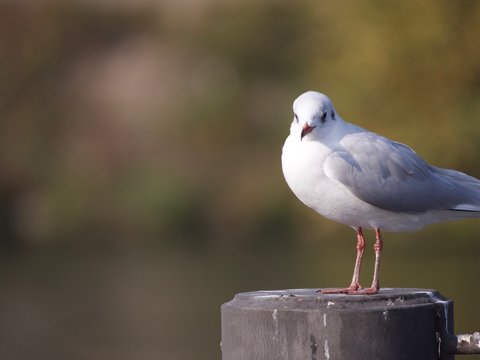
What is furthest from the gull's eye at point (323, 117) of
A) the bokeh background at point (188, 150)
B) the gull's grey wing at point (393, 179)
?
the bokeh background at point (188, 150)

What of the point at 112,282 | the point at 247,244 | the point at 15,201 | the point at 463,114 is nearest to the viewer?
the point at 112,282

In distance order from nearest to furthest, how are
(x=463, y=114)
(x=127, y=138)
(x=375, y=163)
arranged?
1. (x=375, y=163)
2. (x=463, y=114)
3. (x=127, y=138)

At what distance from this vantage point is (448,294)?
12.2m

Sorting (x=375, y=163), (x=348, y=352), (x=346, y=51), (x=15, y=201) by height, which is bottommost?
(x=348, y=352)

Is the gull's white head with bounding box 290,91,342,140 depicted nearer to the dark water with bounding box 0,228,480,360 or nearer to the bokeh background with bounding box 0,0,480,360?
the dark water with bounding box 0,228,480,360

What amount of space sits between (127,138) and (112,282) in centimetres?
748

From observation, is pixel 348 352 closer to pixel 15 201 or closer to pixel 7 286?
pixel 7 286

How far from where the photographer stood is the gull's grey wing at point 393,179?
4.74 metres

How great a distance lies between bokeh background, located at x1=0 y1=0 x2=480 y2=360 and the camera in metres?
14.3

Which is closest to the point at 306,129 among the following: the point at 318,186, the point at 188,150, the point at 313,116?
the point at 313,116

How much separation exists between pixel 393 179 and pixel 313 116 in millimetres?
486

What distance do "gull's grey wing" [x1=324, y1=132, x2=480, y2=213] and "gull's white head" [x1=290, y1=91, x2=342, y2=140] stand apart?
103mm

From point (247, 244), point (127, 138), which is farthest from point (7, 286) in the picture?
point (127, 138)

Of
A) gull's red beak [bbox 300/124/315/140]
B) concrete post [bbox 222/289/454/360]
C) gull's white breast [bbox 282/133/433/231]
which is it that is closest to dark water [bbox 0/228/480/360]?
gull's white breast [bbox 282/133/433/231]
